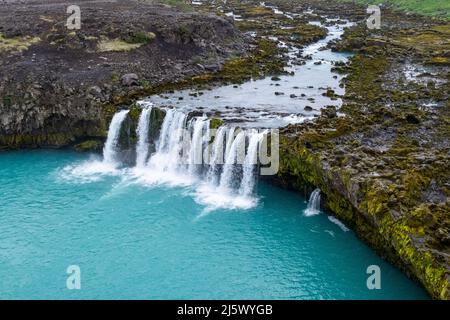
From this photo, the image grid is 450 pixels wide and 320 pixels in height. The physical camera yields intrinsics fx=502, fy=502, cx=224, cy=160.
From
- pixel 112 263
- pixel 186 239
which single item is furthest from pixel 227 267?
pixel 112 263

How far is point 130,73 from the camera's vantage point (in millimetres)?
57688

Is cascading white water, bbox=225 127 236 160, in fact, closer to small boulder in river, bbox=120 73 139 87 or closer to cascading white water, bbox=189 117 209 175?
cascading white water, bbox=189 117 209 175

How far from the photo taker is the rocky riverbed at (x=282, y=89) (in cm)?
3250

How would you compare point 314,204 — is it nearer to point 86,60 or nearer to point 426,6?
point 86,60

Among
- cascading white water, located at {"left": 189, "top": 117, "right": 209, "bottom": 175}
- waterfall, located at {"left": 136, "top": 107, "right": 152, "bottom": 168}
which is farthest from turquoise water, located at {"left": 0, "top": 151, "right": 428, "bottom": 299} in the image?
waterfall, located at {"left": 136, "top": 107, "right": 152, "bottom": 168}

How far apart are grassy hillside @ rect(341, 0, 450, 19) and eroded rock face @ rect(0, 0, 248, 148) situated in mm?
58702

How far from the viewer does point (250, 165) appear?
4116cm

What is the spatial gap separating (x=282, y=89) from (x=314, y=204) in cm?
2165

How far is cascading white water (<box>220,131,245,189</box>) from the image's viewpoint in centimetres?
4191

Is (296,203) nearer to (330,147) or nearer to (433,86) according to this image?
(330,147)

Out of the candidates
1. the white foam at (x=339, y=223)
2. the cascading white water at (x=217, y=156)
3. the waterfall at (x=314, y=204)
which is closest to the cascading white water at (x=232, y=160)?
the cascading white water at (x=217, y=156)

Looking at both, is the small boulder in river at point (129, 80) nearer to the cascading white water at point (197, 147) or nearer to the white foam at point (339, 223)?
the cascading white water at point (197, 147)

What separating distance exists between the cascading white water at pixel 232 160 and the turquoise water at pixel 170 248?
8.81 feet
